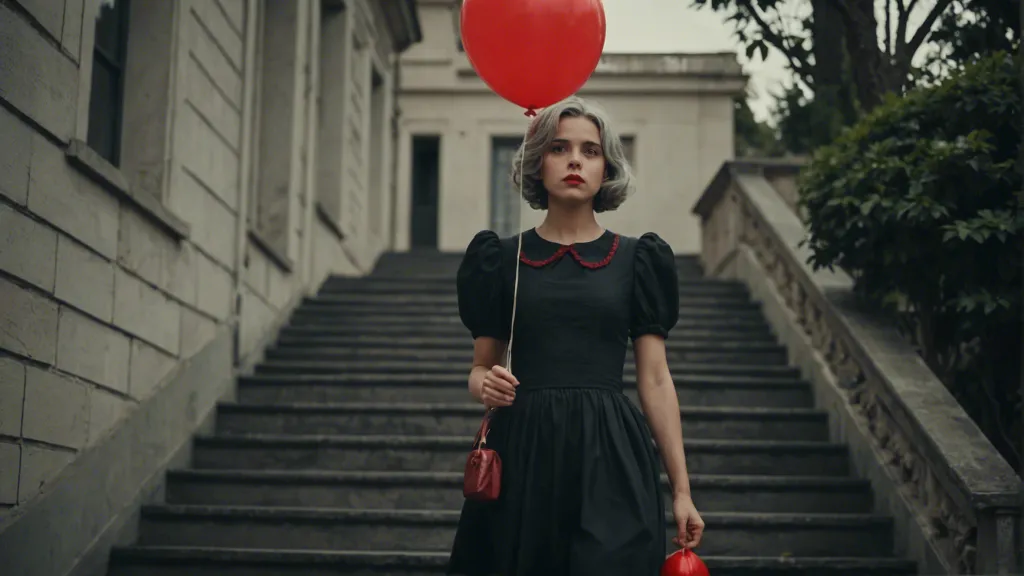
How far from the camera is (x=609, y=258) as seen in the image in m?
3.14

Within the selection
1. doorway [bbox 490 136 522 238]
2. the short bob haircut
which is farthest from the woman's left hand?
doorway [bbox 490 136 522 238]

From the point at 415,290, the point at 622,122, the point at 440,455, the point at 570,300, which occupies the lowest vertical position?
the point at 440,455

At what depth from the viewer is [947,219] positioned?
250 inches

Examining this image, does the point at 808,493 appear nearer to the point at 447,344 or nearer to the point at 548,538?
the point at 447,344

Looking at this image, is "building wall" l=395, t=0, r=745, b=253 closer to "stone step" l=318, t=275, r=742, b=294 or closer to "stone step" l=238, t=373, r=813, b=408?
"stone step" l=318, t=275, r=742, b=294

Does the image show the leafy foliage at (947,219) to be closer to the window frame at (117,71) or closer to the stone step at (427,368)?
the stone step at (427,368)

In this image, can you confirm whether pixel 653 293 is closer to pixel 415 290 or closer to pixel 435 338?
pixel 435 338

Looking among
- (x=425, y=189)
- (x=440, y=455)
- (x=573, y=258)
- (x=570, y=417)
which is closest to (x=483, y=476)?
(x=570, y=417)

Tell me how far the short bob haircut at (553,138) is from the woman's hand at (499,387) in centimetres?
58

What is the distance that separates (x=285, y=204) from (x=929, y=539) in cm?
617

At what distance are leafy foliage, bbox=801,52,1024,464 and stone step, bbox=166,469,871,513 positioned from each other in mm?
955

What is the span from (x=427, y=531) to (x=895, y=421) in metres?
2.44

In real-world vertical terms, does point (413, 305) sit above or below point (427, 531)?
above

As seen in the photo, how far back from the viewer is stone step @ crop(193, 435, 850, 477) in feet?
23.1
